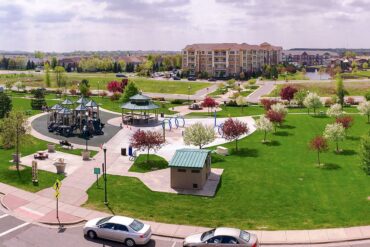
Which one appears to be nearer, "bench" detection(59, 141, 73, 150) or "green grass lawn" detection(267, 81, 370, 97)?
"bench" detection(59, 141, 73, 150)

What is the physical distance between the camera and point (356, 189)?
108ft

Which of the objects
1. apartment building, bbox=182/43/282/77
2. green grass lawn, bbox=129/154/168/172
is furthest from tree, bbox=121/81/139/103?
apartment building, bbox=182/43/282/77

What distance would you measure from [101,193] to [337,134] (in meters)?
25.5

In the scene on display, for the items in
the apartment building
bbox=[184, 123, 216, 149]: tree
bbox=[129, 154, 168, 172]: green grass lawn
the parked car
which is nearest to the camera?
the parked car

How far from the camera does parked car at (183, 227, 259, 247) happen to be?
21703 mm

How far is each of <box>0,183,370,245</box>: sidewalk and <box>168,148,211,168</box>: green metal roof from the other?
8.01 m

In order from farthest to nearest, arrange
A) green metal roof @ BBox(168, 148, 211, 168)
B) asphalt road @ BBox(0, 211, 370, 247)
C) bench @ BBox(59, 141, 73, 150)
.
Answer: bench @ BBox(59, 141, 73, 150)
green metal roof @ BBox(168, 148, 211, 168)
asphalt road @ BBox(0, 211, 370, 247)

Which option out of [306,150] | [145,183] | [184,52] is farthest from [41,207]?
[184,52]

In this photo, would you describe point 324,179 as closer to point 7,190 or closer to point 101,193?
point 101,193

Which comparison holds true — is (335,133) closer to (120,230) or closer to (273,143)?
(273,143)

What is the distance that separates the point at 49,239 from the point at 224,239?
9.82 meters

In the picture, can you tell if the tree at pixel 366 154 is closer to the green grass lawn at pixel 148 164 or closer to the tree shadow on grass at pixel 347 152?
the tree shadow on grass at pixel 347 152

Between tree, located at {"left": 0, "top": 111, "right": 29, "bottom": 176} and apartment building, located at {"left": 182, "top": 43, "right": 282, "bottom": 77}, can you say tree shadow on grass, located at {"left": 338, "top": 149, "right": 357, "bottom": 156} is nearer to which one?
tree, located at {"left": 0, "top": 111, "right": 29, "bottom": 176}

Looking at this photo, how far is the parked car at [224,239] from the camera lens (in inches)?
854
